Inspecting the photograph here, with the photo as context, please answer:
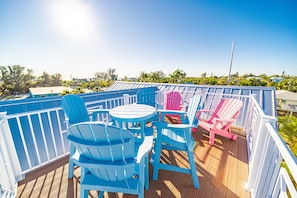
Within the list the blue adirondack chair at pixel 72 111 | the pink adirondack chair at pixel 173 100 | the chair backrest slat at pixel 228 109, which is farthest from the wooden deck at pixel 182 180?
the pink adirondack chair at pixel 173 100

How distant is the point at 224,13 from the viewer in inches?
279

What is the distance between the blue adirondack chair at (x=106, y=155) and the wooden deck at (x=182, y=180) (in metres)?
0.62

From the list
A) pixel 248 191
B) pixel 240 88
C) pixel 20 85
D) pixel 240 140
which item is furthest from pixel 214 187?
pixel 20 85

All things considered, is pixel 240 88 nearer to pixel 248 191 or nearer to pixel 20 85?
pixel 248 191

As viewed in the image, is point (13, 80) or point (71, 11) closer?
point (71, 11)

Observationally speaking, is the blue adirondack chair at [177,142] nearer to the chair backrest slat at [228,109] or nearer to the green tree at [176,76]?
the chair backrest slat at [228,109]

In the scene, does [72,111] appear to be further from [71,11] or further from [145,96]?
[71,11]

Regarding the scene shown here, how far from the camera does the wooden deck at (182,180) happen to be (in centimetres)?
167

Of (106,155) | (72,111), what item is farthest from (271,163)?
(72,111)

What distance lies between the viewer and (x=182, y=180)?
1870 mm

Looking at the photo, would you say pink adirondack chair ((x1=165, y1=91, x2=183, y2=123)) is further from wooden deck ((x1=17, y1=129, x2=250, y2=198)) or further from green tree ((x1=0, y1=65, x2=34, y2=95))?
green tree ((x1=0, y1=65, x2=34, y2=95))

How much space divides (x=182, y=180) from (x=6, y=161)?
2.41 m

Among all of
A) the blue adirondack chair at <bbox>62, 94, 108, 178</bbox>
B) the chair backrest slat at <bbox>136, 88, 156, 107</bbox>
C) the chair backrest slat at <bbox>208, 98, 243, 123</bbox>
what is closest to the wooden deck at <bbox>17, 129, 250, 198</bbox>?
the blue adirondack chair at <bbox>62, 94, 108, 178</bbox>

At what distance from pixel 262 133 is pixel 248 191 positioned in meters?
0.85
